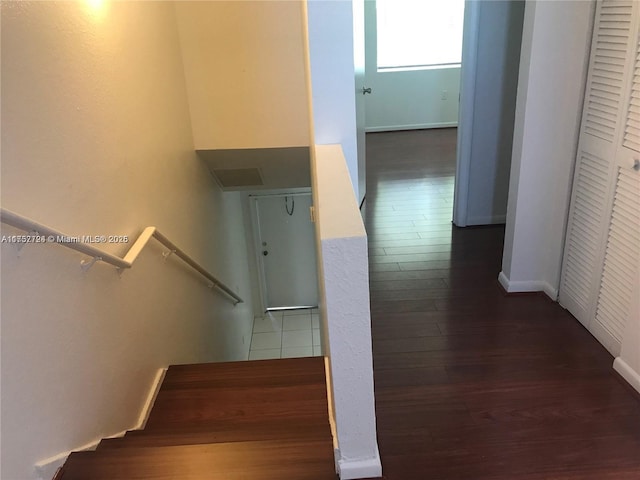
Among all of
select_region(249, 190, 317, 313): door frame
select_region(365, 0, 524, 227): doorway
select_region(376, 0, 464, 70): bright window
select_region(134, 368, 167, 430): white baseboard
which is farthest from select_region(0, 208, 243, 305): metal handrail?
select_region(376, 0, 464, 70): bright window

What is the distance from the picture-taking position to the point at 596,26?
2.67 metres

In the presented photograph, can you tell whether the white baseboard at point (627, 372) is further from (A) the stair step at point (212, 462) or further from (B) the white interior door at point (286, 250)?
(B) the white interior door at point (286, 250)

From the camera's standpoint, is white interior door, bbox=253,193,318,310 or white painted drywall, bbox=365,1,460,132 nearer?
white interior door, bbox=253,193,318,310

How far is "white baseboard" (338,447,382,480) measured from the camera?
6.24 ft

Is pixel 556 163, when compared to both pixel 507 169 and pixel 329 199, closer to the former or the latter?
pixel 507 169

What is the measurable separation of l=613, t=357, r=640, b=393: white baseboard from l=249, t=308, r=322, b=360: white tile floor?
12.6 feet

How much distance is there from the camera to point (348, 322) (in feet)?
5.42

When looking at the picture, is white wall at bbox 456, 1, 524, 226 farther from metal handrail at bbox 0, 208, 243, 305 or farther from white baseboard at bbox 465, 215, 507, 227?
metal handrail at bbox 0, 208, 243, 305

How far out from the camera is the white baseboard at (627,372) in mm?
2441

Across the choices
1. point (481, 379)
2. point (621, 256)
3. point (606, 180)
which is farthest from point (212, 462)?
point (606, 180)

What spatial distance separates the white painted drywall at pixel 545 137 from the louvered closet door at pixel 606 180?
8 cm

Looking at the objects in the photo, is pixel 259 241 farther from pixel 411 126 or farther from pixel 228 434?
pixel 228 434

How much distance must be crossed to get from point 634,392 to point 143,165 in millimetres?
2505

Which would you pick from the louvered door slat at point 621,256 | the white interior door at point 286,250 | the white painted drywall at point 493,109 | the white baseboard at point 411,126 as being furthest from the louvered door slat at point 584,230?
the white baseboard at point 411,126
